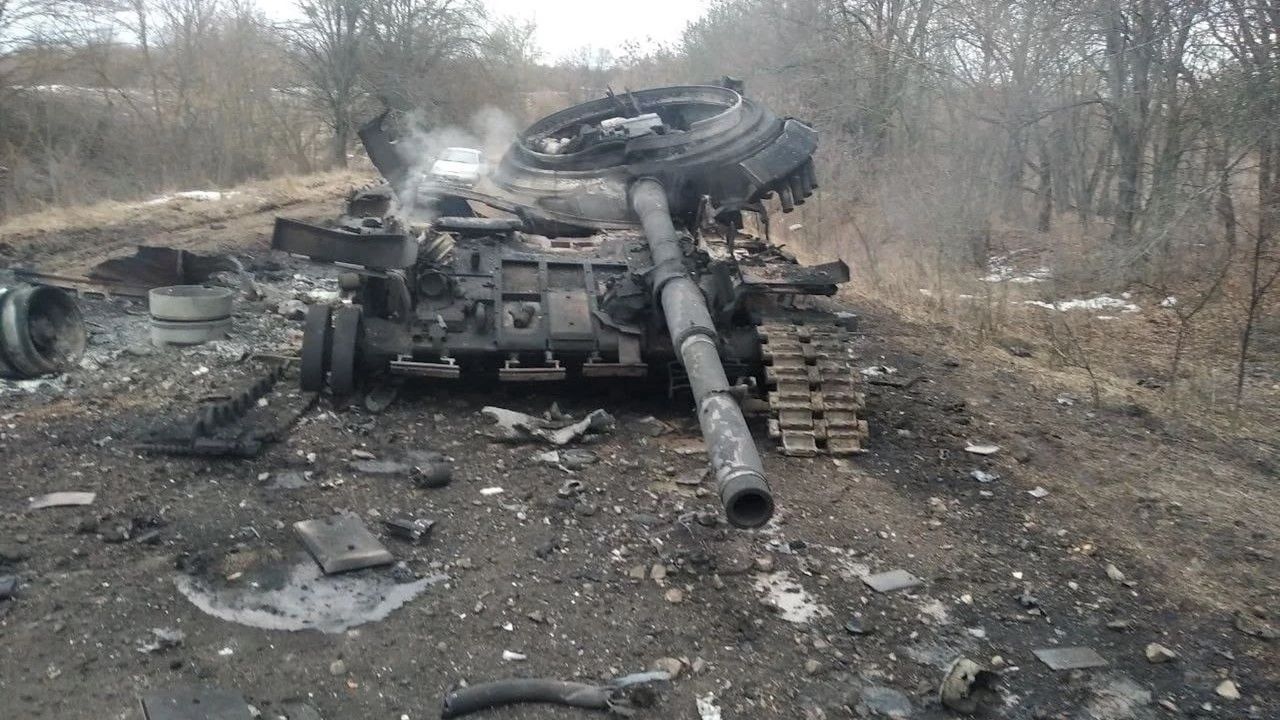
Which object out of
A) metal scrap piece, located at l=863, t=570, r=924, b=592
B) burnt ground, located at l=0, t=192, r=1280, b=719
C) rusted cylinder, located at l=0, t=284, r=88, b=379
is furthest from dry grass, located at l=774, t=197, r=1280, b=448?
rusted cylinder, located at l=0, t=284, r=88, b=379

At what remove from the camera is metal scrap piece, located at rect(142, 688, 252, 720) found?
3.61 metres

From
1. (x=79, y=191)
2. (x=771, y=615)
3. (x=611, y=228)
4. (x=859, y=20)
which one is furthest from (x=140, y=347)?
(x=859, y=20)

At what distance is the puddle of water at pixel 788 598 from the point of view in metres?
4.57

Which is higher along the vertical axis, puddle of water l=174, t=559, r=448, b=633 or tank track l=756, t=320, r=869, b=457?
tank track l=756, t=320, r=869, b=457

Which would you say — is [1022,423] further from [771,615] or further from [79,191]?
[79,191]

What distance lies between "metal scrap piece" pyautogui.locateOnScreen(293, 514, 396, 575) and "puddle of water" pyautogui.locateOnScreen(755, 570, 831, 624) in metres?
1.74

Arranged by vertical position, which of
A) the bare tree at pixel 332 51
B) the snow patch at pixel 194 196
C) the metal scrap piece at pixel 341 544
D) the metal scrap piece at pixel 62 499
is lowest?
the metal scrap piece at pixel 341 544

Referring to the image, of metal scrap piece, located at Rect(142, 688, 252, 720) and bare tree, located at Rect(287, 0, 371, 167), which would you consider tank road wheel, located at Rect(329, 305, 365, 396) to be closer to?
metal scrap piece, located at Rect(142, 688, 252, 720)

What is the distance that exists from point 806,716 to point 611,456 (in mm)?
2959

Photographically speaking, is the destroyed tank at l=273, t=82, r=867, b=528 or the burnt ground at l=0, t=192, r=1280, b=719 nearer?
the burnt ground at l=0, t=192, r=1280, b=719

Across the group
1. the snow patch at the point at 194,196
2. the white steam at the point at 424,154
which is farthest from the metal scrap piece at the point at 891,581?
the snow patch at the point at 194,196

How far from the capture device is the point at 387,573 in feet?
16.0

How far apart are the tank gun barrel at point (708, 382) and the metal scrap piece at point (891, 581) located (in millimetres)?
1012

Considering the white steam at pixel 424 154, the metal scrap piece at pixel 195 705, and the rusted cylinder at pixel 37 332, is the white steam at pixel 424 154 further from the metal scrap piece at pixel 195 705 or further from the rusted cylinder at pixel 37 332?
the metal scrap piece at pixel 195 705
